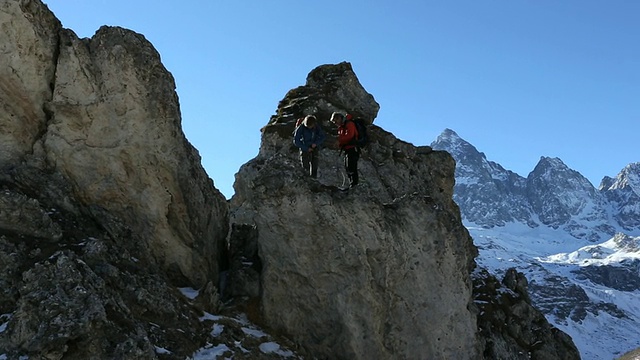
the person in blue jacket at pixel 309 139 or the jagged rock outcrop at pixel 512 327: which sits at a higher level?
the person in blue jacket at pixel 309 139

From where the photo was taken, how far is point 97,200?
2680 cm

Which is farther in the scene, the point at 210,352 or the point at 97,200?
the point at 97,200

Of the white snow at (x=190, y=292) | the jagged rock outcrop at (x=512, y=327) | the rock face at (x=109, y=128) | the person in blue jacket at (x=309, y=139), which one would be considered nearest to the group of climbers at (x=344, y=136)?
the person in blue jacket at (x=309, y=139)

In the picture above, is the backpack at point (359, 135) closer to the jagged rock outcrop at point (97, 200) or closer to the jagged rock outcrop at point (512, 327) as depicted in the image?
the jagged rock outcrop at point (97, 200)

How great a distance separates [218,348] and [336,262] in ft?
20.5

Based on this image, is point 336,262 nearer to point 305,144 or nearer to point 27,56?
point 305,144

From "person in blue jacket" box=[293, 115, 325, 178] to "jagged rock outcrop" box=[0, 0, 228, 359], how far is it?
17.2ft

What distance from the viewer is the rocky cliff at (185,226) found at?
24033 millimetres

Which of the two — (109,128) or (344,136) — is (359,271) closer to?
(344,136)

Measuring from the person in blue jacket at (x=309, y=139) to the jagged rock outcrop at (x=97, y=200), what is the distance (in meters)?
5.24

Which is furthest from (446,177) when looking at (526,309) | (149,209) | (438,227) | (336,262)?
(149,209)

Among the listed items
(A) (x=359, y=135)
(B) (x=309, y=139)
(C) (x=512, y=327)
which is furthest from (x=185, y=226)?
(C) (x=512, y=327)

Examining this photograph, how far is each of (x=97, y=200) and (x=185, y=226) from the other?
13.0ft

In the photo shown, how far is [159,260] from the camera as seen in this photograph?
27234 millimetres
